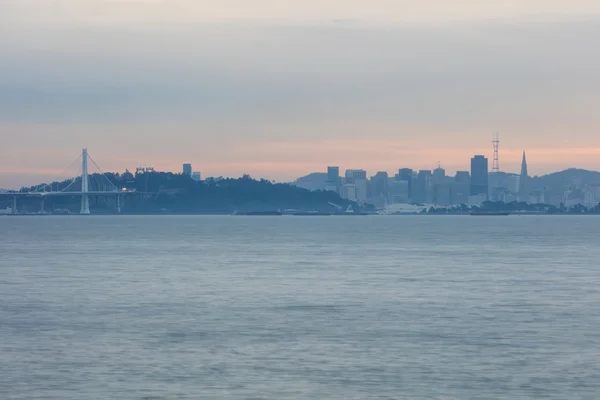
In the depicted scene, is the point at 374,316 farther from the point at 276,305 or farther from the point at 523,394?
the point at 523,394

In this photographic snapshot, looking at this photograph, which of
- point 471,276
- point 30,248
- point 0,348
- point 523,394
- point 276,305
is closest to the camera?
point 523,394

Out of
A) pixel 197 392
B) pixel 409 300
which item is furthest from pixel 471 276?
pixel 197 392

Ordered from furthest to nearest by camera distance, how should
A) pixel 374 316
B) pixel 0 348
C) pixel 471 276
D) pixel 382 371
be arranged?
pixel 471 276 < pixel 374 316 < pixel 0 348 < pixel 382 371

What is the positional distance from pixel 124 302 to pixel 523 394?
19.2m

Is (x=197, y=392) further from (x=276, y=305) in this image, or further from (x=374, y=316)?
(x=276, y=305)

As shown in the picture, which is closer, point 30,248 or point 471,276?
point 471,276

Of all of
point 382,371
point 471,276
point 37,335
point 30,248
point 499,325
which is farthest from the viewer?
point 30,248

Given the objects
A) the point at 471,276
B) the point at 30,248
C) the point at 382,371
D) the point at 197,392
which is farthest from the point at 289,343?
the point at 30,248

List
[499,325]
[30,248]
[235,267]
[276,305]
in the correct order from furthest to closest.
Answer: [30,248] < [235,267] < [276,305] < [499,325]

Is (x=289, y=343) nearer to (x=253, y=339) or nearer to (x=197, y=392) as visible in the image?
(x=253, y=339)

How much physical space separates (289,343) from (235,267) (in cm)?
3065

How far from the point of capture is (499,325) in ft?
95.9

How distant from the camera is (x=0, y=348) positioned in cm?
2505

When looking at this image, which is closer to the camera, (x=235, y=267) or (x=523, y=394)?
(x=523, y=394)
